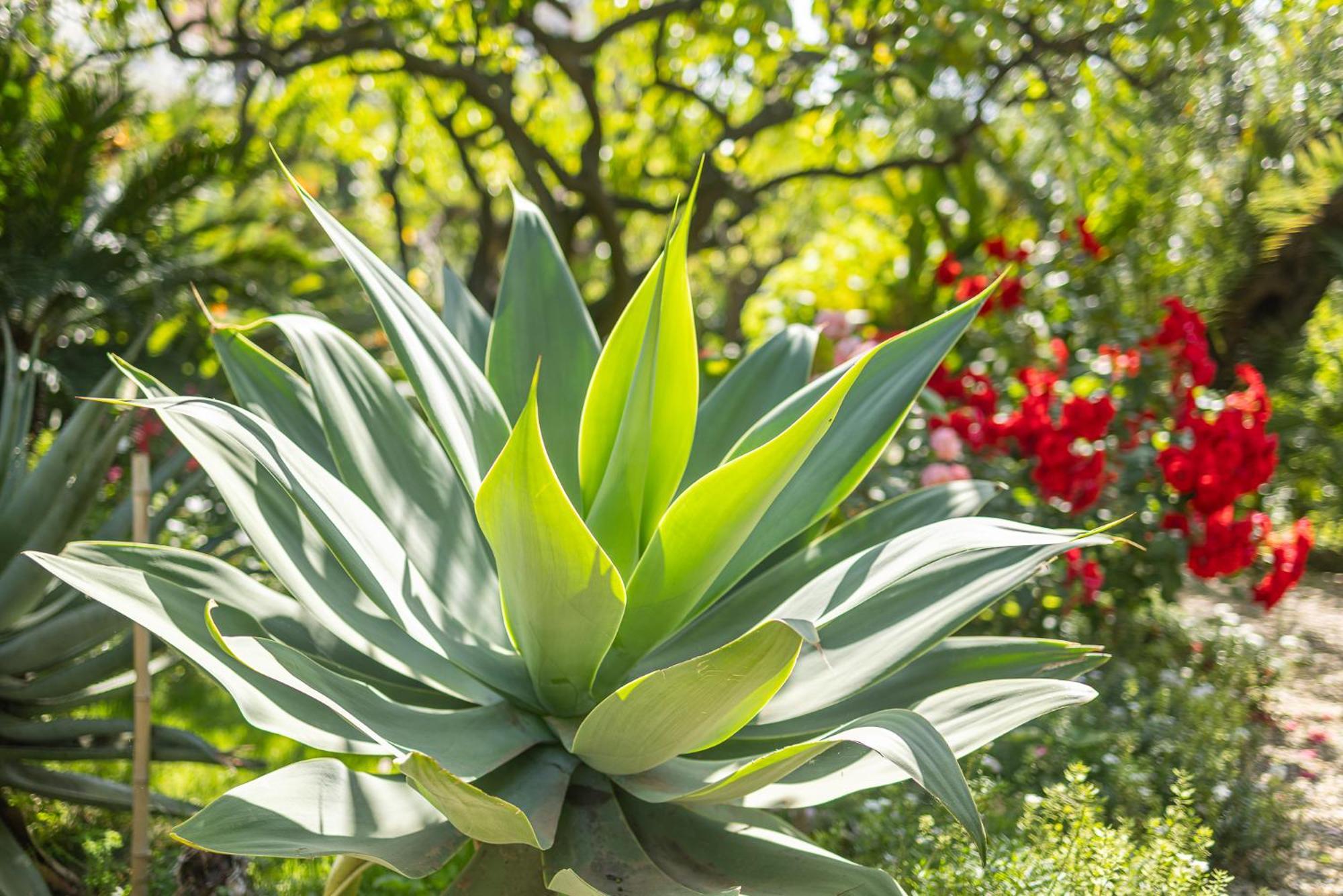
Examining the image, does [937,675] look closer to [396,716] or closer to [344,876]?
[396,716]

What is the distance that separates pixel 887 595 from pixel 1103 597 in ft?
7.57

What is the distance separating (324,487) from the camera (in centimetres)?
132

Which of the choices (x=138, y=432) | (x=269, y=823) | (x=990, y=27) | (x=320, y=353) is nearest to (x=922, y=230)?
(x=990, y=27)

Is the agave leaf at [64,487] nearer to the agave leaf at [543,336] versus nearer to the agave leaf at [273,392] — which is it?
the agave leaf at [273,392]

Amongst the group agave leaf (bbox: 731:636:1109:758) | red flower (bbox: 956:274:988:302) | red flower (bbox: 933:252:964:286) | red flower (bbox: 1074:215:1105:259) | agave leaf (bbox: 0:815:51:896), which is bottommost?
agave leaf (bbox: 0:815:51:896)

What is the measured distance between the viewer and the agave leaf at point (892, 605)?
1359 mm

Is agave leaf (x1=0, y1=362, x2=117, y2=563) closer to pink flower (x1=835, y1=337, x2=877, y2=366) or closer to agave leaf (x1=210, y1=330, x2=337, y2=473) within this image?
agave leaf (x1=210, y1=330, x2=337, y2=473)

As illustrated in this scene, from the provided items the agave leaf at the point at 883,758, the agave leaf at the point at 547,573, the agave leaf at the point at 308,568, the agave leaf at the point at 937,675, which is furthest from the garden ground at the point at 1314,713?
the agave leaf at the point at 308,568

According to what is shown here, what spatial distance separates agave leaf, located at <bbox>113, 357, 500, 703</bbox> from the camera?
54.2 inches

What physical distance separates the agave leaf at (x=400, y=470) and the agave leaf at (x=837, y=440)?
36cm

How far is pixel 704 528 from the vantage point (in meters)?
1.40

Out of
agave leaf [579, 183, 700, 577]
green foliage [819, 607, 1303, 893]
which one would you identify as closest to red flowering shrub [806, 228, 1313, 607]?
green foliage [819, 607, 1303, 893]

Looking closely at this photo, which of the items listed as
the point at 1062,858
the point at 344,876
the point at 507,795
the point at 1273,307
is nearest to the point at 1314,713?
the point at 1062,858

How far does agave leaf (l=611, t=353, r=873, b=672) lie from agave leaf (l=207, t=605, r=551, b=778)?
18 cm
